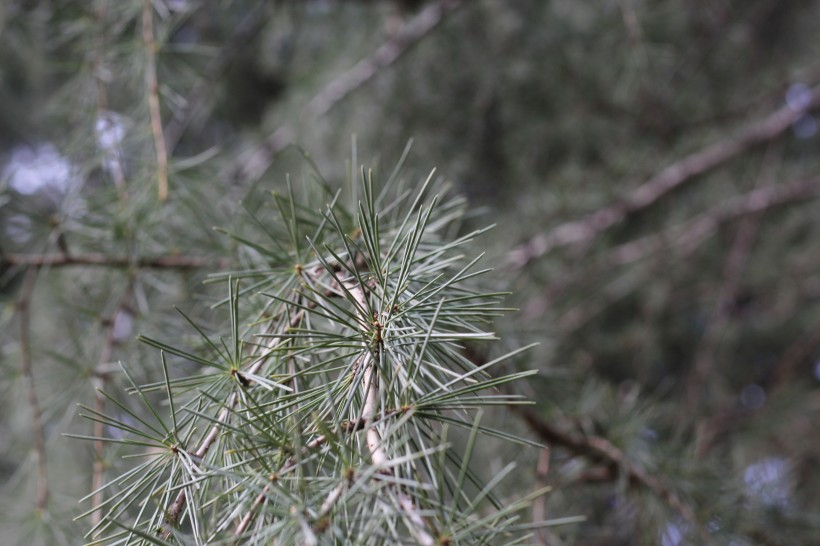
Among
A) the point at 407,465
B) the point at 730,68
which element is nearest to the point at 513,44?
the point at 730,68

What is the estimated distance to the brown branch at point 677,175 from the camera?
1.46 meters

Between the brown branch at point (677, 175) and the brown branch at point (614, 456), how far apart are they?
71 centimetres

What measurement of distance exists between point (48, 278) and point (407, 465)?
3.34 feet

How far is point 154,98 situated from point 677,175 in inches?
46.2

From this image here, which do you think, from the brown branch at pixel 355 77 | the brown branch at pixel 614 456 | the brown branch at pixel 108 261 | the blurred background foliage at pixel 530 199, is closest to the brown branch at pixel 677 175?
the blurred background foliage at pixel 530 199

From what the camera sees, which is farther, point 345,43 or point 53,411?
point 345,43

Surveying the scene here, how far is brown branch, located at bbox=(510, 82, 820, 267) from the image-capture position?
146 centimetres

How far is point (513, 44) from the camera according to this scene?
1.60m

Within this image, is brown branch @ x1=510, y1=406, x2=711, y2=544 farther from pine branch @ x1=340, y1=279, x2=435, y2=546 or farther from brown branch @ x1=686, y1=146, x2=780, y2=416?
brown branch @ x1=686, y1=146, x2=780, y2=416

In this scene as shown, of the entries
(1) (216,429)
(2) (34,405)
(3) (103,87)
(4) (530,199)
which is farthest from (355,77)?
(1) (216,429)

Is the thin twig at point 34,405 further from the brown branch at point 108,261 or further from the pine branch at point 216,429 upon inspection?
the pine branch at point 216,429

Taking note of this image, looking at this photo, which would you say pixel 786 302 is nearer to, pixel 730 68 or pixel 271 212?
pixel 730 68

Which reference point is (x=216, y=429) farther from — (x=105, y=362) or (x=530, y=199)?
(x=530, y=199)

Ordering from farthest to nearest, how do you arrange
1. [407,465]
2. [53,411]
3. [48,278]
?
[48,278] → [53,411] → [407,465]
